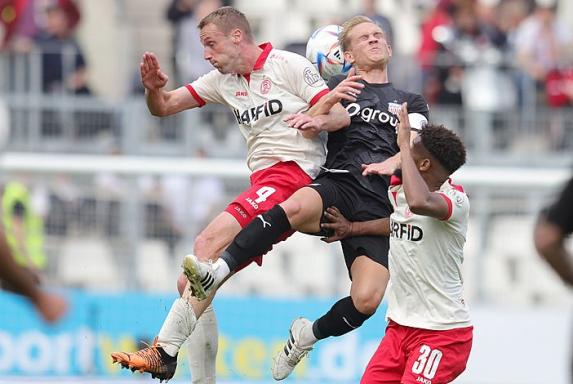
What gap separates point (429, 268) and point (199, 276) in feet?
4.46

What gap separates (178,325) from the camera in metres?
9.04

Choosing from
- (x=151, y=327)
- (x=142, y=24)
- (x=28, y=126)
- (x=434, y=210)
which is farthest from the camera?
(x=142, y=24)

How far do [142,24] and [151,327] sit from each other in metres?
5.58

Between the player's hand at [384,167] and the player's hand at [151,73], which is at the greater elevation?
the player's hand at [151,73]

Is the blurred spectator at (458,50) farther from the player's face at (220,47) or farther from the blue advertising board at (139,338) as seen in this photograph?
the player's face at (220,47)

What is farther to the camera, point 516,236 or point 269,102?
point 516,236

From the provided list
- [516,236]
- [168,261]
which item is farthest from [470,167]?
[168,261]

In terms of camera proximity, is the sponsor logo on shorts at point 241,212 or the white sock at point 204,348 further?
the white sock at point 204,348

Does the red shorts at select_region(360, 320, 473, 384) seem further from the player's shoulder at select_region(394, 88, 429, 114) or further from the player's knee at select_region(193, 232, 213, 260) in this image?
the player's shoulder at select_region(394, 88, 429, 114)

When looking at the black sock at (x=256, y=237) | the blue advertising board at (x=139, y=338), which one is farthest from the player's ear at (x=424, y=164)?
the blue advertising board at (x=139, y=338)

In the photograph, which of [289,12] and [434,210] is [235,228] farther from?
[289,12]

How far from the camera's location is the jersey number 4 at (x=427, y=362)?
8578 millimetres

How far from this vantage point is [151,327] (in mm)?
13688

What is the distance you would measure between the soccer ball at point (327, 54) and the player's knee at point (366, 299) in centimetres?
150
